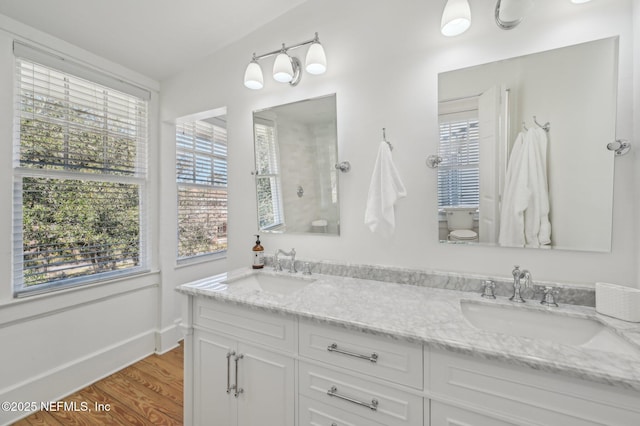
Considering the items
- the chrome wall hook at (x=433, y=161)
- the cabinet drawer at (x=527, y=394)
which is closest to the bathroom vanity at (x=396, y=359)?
the cabinet drawer at (x=527, y=394)

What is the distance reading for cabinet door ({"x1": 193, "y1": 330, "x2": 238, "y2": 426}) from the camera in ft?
4.45

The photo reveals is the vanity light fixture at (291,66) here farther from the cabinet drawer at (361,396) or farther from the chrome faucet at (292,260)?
the cabinet drawer at (361,396)

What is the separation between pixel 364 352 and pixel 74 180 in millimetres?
2236

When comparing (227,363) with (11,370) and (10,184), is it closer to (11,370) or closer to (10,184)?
(11,370)

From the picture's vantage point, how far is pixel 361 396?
1.02 m

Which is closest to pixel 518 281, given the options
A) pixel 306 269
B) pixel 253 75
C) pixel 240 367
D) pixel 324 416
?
pixel 324 416

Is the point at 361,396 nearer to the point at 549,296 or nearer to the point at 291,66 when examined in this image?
the point at 549,296

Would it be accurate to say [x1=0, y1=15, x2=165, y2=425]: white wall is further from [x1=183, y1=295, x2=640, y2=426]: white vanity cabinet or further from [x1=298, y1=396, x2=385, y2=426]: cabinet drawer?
[x1=298, y1=396, x2=385, y2=426]: cabinet drawer

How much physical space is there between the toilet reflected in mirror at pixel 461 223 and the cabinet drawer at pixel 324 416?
908 mm

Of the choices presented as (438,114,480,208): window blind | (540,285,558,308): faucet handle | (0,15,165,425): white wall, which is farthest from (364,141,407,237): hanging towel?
(0,15,165,425): white wall

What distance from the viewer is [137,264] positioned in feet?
7.91

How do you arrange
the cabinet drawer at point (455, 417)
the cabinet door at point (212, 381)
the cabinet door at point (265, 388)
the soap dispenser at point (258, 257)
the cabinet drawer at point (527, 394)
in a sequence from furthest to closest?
the soap dispenser at point (258, 257) → the cabinet door at point (212, 381) → the cabinet door at point (265, 388) → the cabinet drawer at point (455, 417) → the cabinet drawer at point (527, 394)

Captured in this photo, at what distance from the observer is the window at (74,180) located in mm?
1748

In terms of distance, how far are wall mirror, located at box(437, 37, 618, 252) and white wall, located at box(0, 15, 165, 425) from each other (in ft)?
7.90
